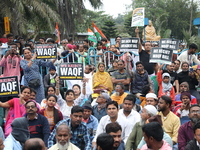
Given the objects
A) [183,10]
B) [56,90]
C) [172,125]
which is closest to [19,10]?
[56,90]

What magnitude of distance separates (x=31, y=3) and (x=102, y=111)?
42.1 feet

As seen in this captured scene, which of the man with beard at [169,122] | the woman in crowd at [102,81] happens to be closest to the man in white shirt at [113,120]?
the man with beard at [169,122]

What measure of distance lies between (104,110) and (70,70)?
1.79 m

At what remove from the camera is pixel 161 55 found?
10.1 metres

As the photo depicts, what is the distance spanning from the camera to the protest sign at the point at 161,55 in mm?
10039

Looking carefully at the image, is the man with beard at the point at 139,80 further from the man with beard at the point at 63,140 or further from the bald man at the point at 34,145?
the bald man at the point at 34,145

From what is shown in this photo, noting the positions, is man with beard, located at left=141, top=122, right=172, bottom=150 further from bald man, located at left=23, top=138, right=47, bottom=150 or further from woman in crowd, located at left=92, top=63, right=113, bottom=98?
woman in crowd, located at left=92, top=63, right=113, bottom=98

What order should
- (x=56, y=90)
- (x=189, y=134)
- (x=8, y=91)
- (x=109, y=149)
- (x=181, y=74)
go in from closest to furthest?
(x=109, y=149) < (x=189, y=134) < (x=8, y=91) < (x=56, y=90) < (x=181, y=74)

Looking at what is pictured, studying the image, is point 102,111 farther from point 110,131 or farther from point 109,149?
point 109,149

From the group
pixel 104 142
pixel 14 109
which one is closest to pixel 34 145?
pixel 104 142

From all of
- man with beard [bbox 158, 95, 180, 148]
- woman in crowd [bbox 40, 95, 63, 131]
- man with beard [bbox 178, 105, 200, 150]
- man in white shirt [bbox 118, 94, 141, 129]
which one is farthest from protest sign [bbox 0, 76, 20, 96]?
man with beard [bbox 178, 105, 200, 150]

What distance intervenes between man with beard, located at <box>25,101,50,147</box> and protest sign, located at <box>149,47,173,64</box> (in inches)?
185

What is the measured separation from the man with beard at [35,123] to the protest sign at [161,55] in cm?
470

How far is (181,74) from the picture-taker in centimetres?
1017
